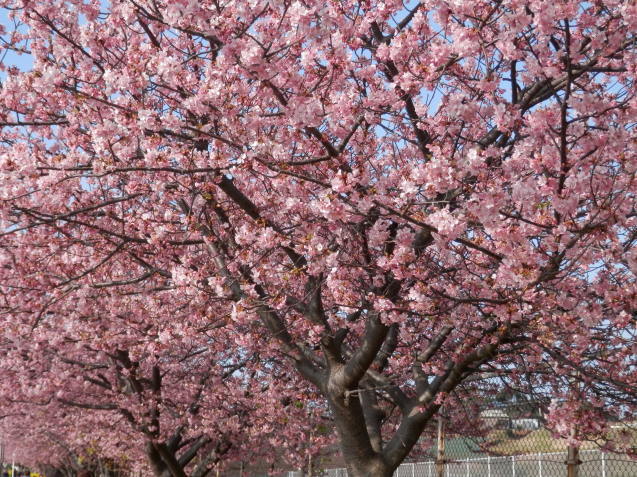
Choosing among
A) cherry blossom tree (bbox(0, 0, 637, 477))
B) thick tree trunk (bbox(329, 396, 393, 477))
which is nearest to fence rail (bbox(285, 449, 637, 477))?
cherry blossom tree (bbox(0, 0, 637, 477))

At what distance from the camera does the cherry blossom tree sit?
15.9 ft

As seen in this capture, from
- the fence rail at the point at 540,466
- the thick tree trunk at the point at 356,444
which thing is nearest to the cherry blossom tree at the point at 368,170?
the thick tree trunk at the point at 356,444

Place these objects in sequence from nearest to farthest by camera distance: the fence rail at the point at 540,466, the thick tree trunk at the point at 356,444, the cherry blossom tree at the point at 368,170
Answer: the cherry blossom tree at the point at 368,170 < the thick tree trunk at the point at 356,444 < the fence rail at the point at 540,466

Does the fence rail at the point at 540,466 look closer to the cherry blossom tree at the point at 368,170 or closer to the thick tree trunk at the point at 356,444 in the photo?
the cherry blossom tree at the point at 368,170

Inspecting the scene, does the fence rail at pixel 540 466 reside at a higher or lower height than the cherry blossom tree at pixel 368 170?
lower

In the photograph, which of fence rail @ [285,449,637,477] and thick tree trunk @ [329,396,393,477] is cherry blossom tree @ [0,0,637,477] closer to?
thick tree trunk @ [329,396,393,477]

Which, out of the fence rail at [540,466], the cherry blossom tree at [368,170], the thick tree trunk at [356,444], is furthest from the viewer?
the fence rail at [540,466]

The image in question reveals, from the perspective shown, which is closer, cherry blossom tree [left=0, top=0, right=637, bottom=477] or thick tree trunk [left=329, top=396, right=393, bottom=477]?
cherry blossom tree [left=0, top=0, right=637, bottom=477]

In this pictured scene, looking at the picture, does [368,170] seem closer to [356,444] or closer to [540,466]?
[356,444]

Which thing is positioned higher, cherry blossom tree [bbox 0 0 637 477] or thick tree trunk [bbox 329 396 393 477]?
cherry blossom tree [bbox 0 0 637 477]

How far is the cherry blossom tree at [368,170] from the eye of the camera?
4.85 m

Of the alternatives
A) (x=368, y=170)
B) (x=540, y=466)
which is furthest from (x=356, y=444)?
(x=540, y=466)

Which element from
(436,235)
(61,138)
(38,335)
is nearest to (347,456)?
(436,235)

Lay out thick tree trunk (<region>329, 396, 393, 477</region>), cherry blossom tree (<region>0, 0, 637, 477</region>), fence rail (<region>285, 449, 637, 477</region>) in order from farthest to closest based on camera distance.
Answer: fence rail (<region>285, 449, 637, 477</region>) → thick tree trunk (<region>329, 396, 393, 477</region>) → cherry blossom tree (<region>0, 0, 637, 477</region>)
